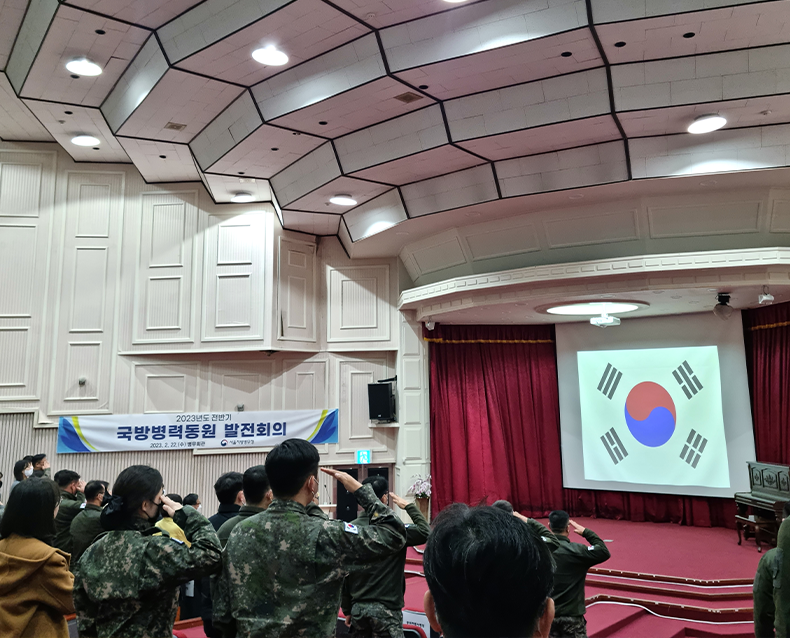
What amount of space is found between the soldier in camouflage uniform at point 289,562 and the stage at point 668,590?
8.52ft

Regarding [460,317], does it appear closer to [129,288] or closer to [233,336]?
[233,336]

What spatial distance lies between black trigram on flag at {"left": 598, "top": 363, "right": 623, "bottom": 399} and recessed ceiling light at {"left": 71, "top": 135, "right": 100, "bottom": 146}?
7.75m

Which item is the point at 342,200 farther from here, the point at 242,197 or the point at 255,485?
the point at 255,485

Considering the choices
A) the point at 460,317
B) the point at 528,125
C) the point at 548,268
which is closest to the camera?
the point at 528,125

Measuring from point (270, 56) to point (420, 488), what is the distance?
570 centimetres

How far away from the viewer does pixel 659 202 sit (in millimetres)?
6035

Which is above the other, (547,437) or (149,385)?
(149,385)

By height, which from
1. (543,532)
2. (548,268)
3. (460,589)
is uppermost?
(548,268)

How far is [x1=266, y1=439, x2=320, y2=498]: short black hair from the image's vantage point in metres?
1.80

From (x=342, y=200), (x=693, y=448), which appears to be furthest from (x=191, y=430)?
(x=693, y=448)

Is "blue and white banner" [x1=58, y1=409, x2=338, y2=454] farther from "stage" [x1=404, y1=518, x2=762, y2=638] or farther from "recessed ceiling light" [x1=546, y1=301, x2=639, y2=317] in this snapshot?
"recessed ceiling light" [x1=546, y1=301, x2=639, y2=317]

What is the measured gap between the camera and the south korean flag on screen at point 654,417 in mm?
7949

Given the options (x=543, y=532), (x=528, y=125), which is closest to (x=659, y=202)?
(x=528, y=125)

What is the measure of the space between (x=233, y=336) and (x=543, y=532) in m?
5.68
